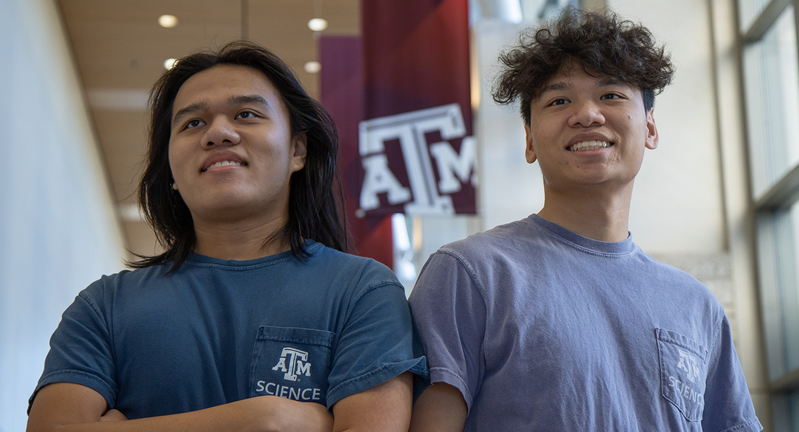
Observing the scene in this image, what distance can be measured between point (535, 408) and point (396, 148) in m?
3.64

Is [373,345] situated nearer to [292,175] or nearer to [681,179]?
[292,175]

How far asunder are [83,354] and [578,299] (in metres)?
1.01

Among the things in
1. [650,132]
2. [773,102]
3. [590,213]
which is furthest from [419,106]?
[590,213]

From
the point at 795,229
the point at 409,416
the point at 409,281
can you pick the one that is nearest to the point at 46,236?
the point at 409,281

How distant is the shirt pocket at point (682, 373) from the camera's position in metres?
1.82

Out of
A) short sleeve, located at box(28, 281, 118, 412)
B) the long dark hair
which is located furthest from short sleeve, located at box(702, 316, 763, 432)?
short sleeve, located at box(28, 281, 118, 412)

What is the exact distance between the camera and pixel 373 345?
5.42 ft

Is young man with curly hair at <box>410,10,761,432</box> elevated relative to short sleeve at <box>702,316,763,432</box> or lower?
elevated

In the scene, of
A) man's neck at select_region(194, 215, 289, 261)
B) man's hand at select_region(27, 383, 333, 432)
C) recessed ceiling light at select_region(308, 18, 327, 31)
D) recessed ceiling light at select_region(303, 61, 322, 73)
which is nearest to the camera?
man's hand at select_region(27, 383, 333, 432)

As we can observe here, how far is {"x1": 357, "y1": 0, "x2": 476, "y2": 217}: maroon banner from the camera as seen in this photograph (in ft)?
17.4

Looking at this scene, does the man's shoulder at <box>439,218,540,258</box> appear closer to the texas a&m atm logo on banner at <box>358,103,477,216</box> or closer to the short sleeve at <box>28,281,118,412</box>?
the short sleeve at <box>28,281,118,412</box>

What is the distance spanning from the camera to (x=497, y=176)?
6.43m

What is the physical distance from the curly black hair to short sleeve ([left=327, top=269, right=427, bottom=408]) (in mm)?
681

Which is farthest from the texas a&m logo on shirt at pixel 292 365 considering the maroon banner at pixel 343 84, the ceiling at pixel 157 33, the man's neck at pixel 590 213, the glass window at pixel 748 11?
the ceiling at pixel 157 33
